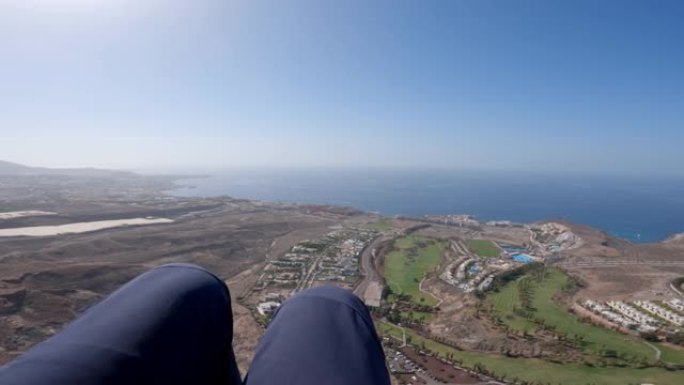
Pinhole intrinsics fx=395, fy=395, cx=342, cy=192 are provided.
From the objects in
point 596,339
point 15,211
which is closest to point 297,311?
point 596,339

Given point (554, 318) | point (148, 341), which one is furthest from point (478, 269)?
point (148, 341)

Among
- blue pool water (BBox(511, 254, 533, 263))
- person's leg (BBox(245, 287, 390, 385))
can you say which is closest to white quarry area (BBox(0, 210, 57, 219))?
blue pool water (BBox(511, 254, 533, 263))

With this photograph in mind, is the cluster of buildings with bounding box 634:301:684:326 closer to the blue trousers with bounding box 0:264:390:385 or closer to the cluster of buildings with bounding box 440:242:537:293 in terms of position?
the cluster of buildings with bounding box 440:242:537:293

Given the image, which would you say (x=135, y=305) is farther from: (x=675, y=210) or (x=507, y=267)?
(x=675, y=210)

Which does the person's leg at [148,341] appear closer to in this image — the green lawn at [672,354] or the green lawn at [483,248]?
the green lawn at [672,354]

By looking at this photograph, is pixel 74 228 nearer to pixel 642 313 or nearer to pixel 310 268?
pixel 310 268

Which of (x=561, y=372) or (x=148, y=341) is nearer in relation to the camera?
(x=148, y=341)
